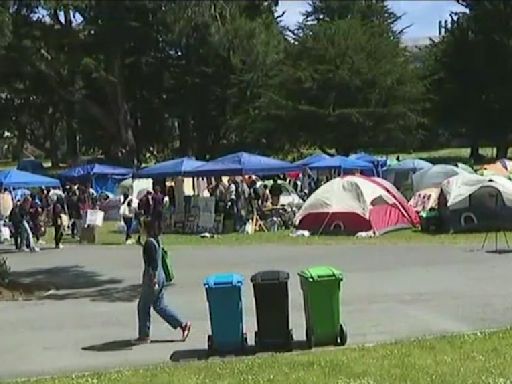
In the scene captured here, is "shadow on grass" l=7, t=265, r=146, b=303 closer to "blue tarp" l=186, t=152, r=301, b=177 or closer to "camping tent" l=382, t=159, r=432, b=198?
"blue tarp" l=186, t=152, r=301, b=177

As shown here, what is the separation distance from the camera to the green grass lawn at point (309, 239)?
A: 26.3 metres

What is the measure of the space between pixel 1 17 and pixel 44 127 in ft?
219

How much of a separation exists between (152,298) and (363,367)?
4.14 meters

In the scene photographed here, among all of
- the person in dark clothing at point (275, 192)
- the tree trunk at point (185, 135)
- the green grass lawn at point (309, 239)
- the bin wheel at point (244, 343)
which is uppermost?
the tree trunk at point (185, 135)

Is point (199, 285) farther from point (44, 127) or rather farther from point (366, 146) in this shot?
point (44, 127)

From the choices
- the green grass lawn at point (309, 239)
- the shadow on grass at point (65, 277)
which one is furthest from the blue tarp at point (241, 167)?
the shadow on grass at point (65, 277)

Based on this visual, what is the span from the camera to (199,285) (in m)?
19.0

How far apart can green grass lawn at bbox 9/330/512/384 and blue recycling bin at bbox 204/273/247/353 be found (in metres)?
0.61

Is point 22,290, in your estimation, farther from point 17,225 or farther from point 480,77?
point 480,77

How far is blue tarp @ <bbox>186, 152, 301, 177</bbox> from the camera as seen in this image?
33375 mm

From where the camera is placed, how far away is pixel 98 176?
4759cm

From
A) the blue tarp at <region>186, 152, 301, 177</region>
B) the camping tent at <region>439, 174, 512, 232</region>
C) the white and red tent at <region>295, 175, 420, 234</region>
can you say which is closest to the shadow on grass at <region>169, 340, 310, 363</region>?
the camping tent at <region>439, 174, 512, 232</region>

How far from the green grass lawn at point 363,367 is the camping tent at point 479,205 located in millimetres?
17188

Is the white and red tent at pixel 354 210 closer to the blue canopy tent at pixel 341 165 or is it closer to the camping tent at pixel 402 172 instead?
the blue canopy tent at pixel 341 165
